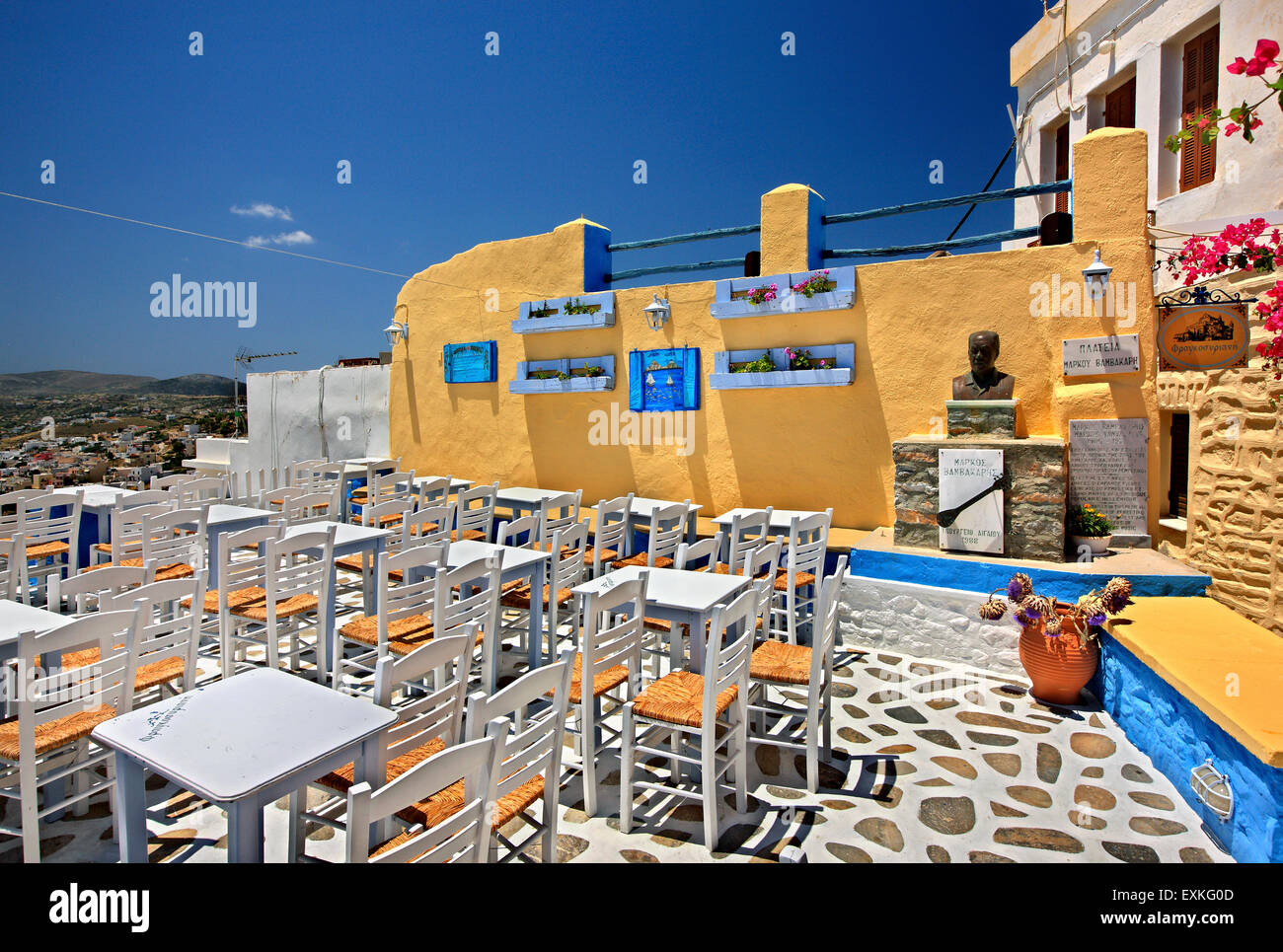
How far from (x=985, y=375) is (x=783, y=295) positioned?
2239 millimetres

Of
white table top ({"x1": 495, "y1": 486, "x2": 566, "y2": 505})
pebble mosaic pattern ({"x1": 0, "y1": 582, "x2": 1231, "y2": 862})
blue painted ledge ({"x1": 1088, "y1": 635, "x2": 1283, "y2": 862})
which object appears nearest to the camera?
blue painted ledge ({"x1": 1088, "y1": 635, "x2": 1283, "y2": 862})

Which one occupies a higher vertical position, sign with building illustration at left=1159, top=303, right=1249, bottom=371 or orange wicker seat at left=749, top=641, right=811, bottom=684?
sign with building illustration at left=1159, top=303, right=1249, bottom=371

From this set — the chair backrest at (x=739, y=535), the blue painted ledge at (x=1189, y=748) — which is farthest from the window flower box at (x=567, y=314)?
the blue painted ledge at (x=1189, y=748)

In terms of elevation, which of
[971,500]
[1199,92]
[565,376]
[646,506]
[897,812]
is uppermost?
[1199,92]

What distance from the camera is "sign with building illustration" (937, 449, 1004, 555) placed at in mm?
5594

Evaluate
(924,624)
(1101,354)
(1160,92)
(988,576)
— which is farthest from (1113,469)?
(1160,92)

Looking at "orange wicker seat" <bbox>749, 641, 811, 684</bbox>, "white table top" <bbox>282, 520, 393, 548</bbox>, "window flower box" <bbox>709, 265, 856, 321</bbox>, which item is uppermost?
"window flower box" <bbox>709, 265, 856, 321</bbox>

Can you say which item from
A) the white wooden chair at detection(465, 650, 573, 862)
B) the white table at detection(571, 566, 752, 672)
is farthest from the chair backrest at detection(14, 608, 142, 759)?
the white table at detection(571, 566, 752, 672)

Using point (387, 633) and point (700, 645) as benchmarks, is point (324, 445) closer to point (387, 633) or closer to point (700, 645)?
point (387, 633)

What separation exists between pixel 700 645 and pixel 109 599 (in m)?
3.00

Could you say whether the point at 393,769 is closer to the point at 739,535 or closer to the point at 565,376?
the point at 739,535

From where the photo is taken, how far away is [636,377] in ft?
28.4

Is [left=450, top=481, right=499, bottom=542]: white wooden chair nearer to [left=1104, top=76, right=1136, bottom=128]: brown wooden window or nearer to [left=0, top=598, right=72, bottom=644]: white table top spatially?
[left=0, top=598, right=72, bottom=644]: white table top

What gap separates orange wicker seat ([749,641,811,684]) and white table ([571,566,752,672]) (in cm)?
33
